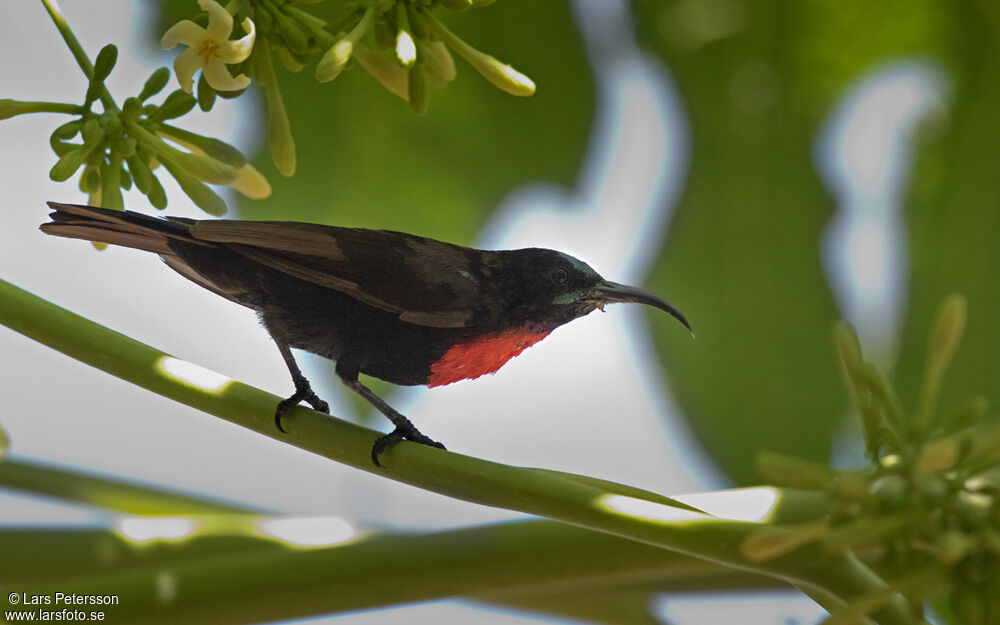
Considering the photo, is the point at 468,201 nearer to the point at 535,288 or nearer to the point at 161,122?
the point at 535,288

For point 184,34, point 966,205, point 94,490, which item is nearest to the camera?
point 184,34

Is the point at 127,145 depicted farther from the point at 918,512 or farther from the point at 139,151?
the point at 918,512

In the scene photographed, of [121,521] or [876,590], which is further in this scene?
[121,521]

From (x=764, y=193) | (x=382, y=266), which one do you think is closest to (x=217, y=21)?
(x=382, y=266)

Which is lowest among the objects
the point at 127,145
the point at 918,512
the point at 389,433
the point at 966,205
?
the point at 918,512

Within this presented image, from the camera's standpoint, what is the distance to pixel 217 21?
2.09ft

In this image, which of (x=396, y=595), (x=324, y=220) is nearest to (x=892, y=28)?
(x=324, y=220)

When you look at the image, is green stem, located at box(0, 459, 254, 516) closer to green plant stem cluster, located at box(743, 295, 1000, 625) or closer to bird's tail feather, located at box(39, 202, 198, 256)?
bird's tail feather, located at box(39, 202, 198, 256)

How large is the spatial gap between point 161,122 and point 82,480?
438mm

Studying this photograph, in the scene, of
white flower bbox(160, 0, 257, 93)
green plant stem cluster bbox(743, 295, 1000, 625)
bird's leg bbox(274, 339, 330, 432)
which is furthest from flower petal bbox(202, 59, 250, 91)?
green plant stem cluster bbox(743, 295, 1000, 625)

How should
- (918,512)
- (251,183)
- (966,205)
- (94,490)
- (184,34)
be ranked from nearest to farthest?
(918,512) < (184,34) < (251,183) < (94,490) < (966,205)

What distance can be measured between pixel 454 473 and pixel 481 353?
28 centimetres

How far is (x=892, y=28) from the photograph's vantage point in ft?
4.94

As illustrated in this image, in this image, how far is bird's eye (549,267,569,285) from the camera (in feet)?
2.71
